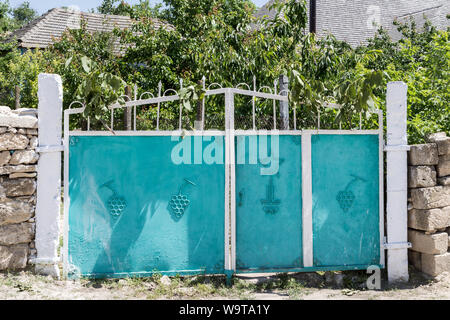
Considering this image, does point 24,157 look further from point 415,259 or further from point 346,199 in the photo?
point 415,259

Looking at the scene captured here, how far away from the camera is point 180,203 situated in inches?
188

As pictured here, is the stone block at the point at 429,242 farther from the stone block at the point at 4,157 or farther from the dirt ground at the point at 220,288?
the stone block at the point at 4,157

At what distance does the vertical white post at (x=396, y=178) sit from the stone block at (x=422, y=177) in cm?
7

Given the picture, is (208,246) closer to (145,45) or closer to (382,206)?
(382,206)

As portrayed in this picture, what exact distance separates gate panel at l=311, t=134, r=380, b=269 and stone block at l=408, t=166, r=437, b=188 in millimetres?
365

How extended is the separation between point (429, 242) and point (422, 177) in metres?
0.71

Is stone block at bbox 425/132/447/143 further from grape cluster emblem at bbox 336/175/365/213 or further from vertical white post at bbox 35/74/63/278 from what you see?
vertical white post at bbox 35/74/63/278

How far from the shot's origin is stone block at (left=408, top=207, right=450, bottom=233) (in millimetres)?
4867

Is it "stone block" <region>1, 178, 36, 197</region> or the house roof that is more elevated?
the house roof

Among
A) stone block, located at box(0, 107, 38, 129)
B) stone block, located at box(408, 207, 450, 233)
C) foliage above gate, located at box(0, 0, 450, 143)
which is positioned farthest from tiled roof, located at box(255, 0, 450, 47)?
stone block, located at box(0, 107, 38, 129)

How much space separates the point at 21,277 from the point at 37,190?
2.88 feet

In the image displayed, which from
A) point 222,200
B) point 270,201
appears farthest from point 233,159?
point 270,201
